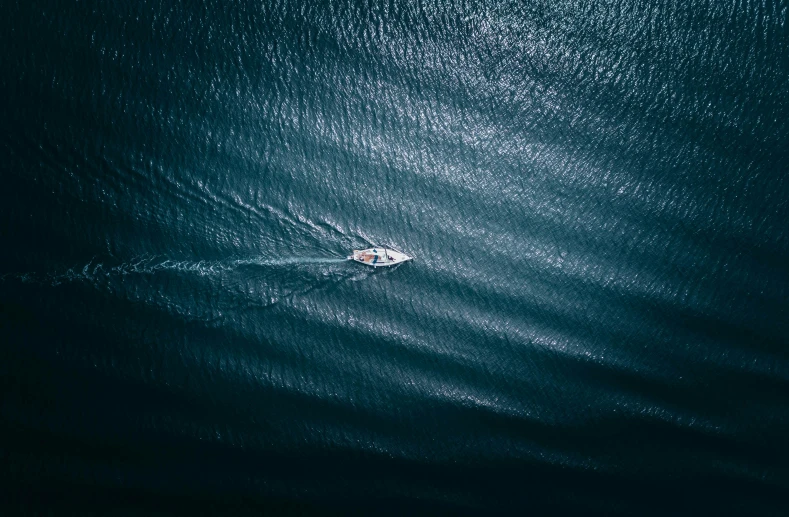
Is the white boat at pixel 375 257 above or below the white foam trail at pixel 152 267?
above

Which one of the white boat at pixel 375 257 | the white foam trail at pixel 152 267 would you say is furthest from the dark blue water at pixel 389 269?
the white boat at pixel 375 257

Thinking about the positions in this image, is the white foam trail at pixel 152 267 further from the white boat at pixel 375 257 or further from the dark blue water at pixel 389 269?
the white boat at pixel 375 257

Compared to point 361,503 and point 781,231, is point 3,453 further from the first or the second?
point 781,231

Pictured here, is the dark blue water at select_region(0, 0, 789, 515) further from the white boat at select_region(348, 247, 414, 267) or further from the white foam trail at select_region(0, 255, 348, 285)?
the white boat at select_region(348, 247, 414, 267)

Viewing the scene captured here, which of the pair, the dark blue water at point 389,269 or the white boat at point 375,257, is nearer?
the dark blue water at point 389,269

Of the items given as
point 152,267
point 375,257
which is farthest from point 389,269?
point 152,267

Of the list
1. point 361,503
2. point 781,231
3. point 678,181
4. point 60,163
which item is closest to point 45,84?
point 60,163

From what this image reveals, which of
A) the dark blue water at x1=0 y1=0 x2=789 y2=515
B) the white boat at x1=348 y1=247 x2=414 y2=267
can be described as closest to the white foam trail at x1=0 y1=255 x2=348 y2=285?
the dark blue water at x1=0 y1=0 x2=789 y2=515

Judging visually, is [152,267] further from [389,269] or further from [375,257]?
[389,269]
